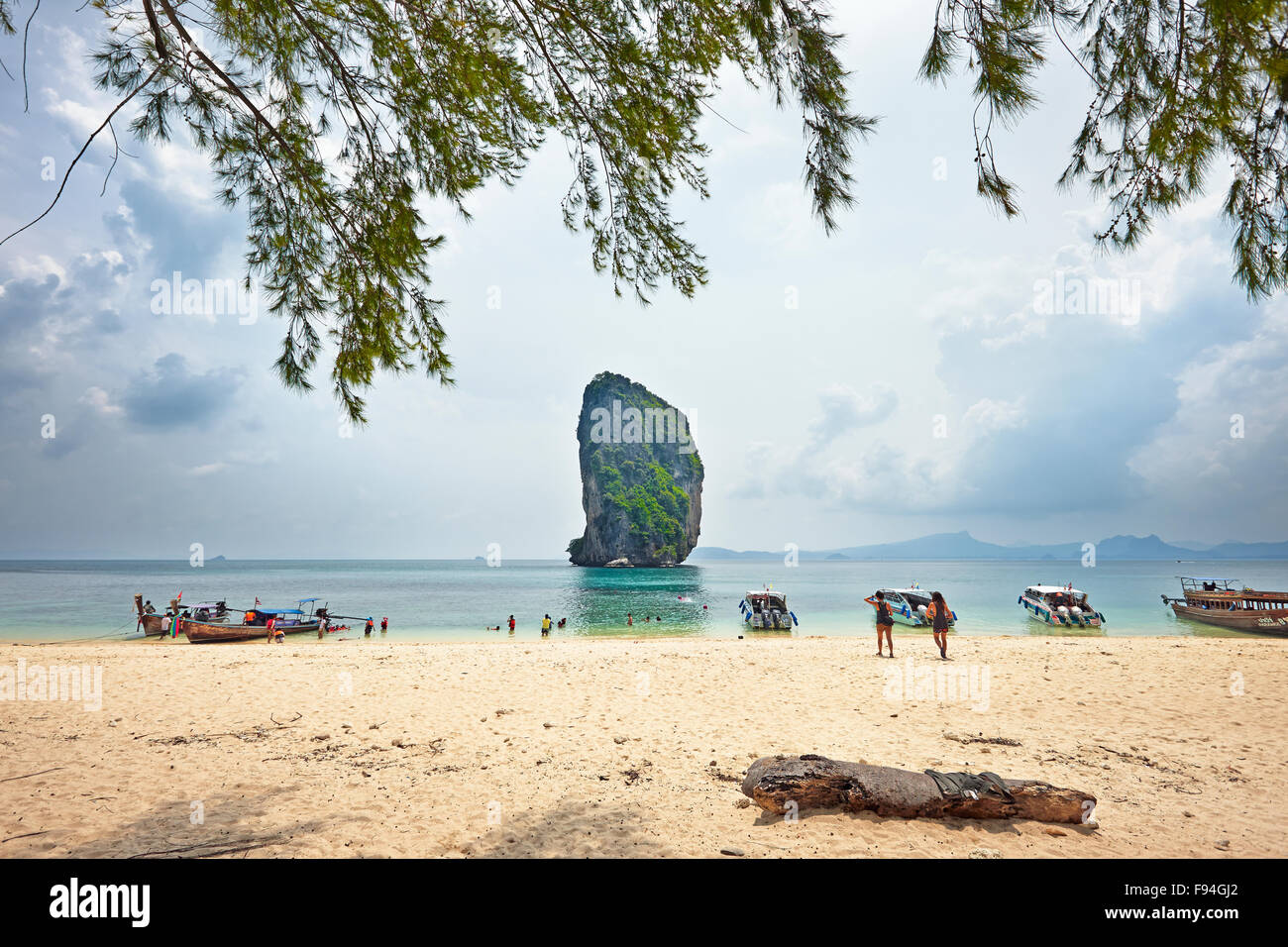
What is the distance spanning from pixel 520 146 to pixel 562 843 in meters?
5.31

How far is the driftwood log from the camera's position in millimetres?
4328

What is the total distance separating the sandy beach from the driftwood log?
4.1 inches

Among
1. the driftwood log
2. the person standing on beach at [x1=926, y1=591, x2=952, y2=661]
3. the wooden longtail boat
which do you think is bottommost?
the wooden longtail boat

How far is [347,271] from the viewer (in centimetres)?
430

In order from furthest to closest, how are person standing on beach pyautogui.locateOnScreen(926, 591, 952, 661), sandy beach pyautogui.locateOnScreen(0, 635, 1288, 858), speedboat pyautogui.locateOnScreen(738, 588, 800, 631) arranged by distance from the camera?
speedboat pyautogui.locateOnScreen(738, 588, 800, 631), person standing on beach pyautogui.locateOnScreen(926, 591, 952, 661), sandy beach pyautogui.locateOnScreen(0, 635, 1288, 858)

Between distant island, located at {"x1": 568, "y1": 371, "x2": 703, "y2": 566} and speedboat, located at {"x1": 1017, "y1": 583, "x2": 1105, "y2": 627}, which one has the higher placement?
distant island, located at {"x1": 568, "y1": 371, "x2": 703, "y2": 566}

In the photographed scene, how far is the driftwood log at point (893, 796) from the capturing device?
4328 millimetres

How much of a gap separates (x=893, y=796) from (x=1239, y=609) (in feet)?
118

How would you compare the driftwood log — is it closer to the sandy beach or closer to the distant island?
the sandy beach

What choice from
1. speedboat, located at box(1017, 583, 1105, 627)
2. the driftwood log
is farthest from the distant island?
the driftwood log

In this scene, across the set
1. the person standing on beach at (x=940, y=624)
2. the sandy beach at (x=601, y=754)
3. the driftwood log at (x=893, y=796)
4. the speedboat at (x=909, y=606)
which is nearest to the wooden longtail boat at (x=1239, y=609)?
the speedboat at (x=909, y=606)

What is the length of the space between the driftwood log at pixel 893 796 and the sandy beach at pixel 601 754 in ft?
0.34

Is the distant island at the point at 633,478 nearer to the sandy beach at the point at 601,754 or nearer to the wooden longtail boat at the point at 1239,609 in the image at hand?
the wooden longtail boat at the point at 1239,609
